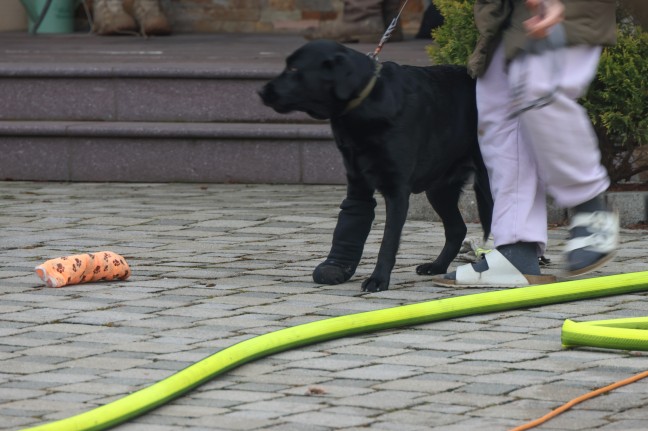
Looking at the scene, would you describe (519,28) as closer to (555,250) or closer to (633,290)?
(633,290)

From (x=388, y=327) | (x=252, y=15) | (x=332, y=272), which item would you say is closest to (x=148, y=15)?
(x=252, y=15)

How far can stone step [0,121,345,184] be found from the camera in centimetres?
948

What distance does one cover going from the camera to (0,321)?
207 inches

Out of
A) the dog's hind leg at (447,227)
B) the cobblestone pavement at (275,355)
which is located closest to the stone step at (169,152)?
the cobblestone pavement at (275,355)

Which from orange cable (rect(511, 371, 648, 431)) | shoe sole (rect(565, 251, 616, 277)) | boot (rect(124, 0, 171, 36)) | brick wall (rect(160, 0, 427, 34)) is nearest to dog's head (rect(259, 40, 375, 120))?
shoe sole (rect(565, 251, 616, 277))

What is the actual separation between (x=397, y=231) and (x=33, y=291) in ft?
4.75

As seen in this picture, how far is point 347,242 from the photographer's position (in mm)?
5977

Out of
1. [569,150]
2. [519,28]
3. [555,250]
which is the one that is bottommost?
[555,250]

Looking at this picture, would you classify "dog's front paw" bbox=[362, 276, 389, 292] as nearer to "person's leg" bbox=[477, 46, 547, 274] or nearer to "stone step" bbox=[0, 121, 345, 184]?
"person's leg" bbox=[477, 46, 547, 274]

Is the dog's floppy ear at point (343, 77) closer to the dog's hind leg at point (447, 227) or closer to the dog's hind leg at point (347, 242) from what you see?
the dog's hind leg at point (347, 242)

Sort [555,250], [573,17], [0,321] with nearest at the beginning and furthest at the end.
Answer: [0,321]
[573,17]
[555,250]

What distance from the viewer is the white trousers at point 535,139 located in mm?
5613

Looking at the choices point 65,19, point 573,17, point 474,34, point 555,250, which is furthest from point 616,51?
point 65,19

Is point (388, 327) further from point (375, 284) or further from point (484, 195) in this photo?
point (484, 195)
